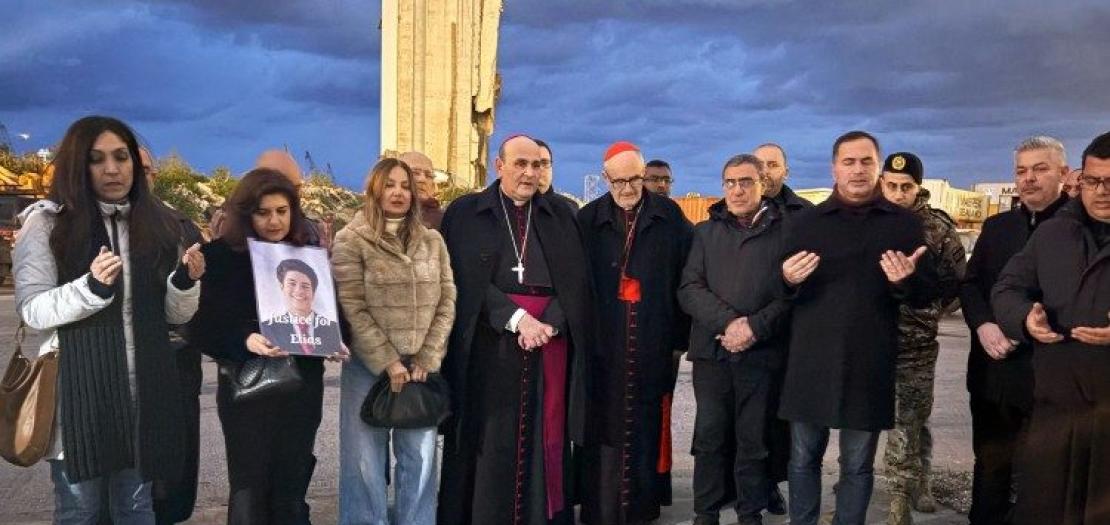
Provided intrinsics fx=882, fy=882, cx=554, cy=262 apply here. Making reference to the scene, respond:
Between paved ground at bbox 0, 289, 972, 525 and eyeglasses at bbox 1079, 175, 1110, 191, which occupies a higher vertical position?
eyeglasses at bbox 1079, 175, 1110, 191

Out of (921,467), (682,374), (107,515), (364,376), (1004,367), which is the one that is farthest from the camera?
(682,374)

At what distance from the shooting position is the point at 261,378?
3482 mm

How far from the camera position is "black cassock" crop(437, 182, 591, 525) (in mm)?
4207

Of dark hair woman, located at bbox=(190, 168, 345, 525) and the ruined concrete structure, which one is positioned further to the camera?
the ruined concrete structure

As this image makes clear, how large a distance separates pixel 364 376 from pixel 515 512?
3.39 ft

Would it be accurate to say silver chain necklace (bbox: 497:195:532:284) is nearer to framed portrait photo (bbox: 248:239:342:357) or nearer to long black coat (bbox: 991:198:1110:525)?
framed portrait photo (bbox: 248:239:342:357)

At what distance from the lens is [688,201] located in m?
30.0

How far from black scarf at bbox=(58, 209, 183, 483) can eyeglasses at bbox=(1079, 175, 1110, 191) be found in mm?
3537

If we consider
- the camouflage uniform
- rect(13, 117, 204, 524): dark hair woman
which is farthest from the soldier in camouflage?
rect(13, 117, 204, 524): dark hair woman

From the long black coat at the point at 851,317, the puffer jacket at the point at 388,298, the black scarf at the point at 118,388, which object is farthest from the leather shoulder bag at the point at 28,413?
the long black coat at the point at 851,317

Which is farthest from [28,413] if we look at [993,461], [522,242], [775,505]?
[993,461]

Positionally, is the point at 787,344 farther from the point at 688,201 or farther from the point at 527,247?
the point at 688,201

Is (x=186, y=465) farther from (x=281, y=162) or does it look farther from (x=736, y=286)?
(x=736, y=286)

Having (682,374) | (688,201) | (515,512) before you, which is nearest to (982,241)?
(515,512)
